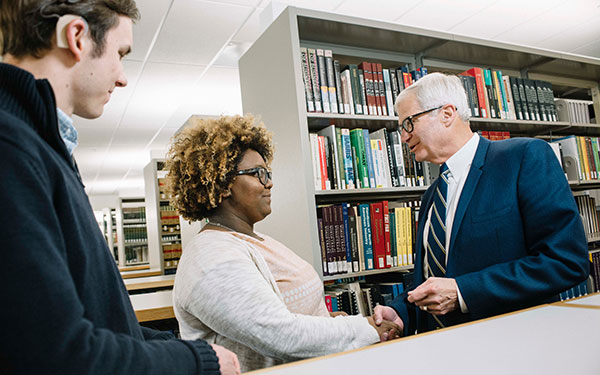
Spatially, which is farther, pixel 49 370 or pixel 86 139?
pixel 86 139

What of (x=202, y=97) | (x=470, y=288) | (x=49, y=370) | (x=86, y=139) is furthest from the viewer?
(x=86, y=139)

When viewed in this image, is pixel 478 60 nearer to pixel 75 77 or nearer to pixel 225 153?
pixel 225 153

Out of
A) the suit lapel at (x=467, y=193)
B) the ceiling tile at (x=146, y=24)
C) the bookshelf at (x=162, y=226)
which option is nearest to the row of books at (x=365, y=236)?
the suit lapel at (x=467, y=193)

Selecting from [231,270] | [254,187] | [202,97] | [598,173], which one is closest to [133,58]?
[202,97]

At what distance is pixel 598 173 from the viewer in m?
3.36

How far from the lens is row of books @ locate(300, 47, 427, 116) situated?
2217 millimetres

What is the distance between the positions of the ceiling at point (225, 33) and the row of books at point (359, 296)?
6.60ft

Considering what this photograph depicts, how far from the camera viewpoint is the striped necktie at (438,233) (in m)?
1.53

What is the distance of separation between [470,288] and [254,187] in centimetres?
77

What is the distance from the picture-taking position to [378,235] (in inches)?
90.0

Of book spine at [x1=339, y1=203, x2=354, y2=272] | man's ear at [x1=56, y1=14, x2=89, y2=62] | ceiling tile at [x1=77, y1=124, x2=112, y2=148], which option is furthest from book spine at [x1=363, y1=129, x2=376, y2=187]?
ceiling tile at [x1=77, y1=124, x2=112, y2=148]

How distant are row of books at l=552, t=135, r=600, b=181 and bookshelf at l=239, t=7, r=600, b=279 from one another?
103mm

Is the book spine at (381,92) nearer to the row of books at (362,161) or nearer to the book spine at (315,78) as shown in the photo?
the row of books at (362,161)

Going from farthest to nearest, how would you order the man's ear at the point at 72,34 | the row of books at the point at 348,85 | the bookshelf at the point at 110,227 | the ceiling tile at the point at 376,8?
the bookshelf at the point at 110,227, the ceiling tile at the point at 376,8, the row of books at the point at 348,85, the man's ear at the point at 72,34
